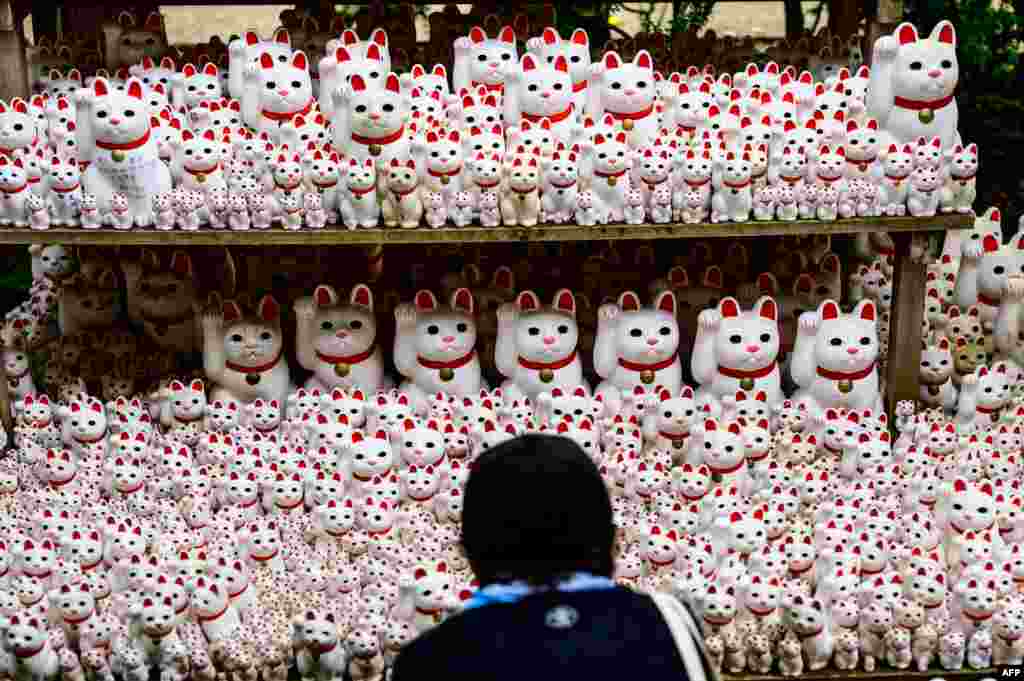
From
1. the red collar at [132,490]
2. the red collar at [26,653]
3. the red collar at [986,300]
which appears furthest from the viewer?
the red collar at [986,300]

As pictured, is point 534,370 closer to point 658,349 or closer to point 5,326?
point 658,349

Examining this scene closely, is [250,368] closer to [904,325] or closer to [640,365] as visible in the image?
[640,365]

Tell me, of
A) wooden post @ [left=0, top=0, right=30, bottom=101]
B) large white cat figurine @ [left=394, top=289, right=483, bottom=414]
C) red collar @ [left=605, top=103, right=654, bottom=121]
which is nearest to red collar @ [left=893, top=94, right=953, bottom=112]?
red collar @ [left=605, top=103, right=654, bottom=121]

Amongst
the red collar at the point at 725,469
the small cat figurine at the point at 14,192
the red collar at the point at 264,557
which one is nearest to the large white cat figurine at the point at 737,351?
the red collar at the point at 725,469

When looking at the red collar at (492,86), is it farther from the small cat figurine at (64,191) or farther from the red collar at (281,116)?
the small cat figurine at (64,191)

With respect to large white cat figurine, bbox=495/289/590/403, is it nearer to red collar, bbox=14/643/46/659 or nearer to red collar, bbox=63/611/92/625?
red collar, bbox=63/611/92/625

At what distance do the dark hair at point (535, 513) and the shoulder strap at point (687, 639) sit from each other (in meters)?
0.12

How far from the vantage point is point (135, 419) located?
393cm

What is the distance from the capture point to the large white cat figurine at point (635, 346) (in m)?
3.86

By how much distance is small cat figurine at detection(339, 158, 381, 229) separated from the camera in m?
3.56

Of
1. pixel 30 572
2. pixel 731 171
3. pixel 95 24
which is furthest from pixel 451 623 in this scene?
pixel 95 24

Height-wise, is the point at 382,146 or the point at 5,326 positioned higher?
the point at 382,146

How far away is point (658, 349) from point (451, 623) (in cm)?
212

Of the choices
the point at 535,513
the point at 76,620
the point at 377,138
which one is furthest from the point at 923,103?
the point at 76,620
